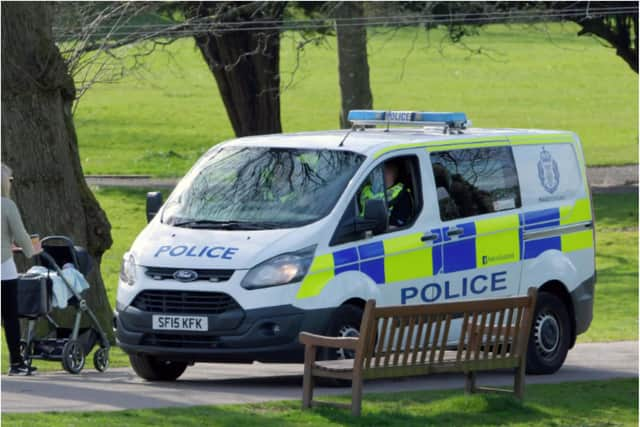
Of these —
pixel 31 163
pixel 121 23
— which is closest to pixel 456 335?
pixel 31 163

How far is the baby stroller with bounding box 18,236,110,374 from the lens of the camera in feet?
39.7

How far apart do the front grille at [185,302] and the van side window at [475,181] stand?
2.15 metres

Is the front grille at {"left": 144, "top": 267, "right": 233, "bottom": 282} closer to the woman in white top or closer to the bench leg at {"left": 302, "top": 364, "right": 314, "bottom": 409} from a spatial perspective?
the woman in white top

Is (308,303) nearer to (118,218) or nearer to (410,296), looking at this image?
(410,296)

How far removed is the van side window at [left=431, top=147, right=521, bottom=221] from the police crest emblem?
36 centimetres

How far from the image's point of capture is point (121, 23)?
2320cm

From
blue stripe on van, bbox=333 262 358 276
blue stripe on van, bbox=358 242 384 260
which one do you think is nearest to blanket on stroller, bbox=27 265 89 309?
blue stripe on van, bbox=333 262 358 276

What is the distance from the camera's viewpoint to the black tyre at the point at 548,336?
43.2ft

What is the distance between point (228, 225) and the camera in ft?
38.9

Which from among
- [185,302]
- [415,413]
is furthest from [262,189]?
[415,413]

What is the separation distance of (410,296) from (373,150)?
46.9 inches

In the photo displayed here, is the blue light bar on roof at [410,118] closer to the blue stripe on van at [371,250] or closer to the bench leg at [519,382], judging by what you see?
the blue stripe on van at [371,250]

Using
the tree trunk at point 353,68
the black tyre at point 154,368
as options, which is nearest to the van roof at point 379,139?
the black tyre at point 154,368

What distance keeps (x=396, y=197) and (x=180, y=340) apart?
212cm
